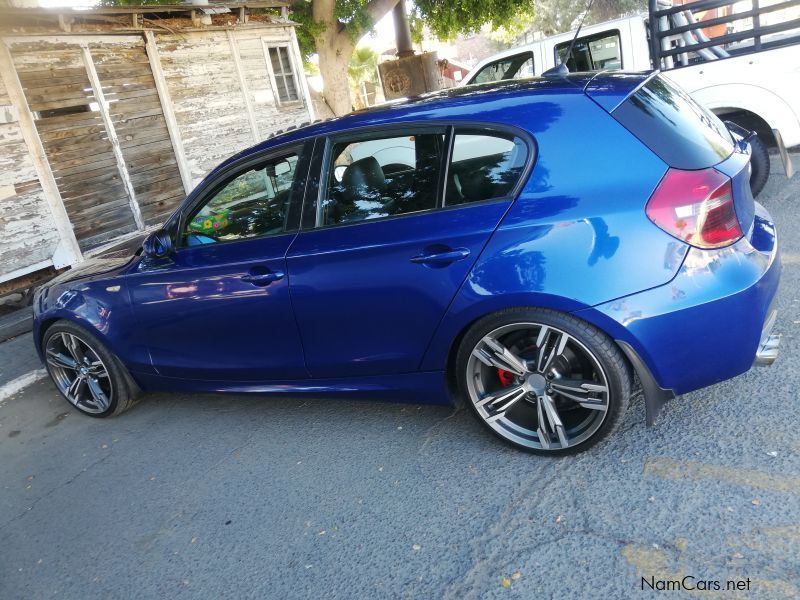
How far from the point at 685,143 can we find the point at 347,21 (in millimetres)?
13734

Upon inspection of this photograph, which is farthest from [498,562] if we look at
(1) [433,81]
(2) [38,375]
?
(1) [433,81]

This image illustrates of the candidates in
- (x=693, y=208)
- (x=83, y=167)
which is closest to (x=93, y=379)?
(x=693, y=208)

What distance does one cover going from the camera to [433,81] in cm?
1616

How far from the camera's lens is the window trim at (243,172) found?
11.4 feet

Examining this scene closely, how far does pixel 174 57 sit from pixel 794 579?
36.2ft

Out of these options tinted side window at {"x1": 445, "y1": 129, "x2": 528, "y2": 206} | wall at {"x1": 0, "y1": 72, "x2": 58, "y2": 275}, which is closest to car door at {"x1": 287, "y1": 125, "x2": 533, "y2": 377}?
tinted side window at {"x1": 445, "y1": 129, "x2": 528, "y2": 206}

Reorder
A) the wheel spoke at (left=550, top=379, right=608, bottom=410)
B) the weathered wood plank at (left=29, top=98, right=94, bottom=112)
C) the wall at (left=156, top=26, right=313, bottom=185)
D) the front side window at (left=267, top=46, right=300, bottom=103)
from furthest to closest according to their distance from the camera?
the front side window at (left=267, top=46, right=300, bottom=103) < the wall at (left=156, top=26, right=313, bottom=185) < the weathered wood plank at (left=29, top=98, right=94, bottom=112) < the wheel spoke at (left=550, top=379, right=608, bottom=410)

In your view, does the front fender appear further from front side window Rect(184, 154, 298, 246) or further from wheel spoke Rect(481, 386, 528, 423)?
wheel spoke Rect(481, 386, 528, 423)

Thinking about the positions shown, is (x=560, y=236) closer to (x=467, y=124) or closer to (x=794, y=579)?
(x=467, y=124)

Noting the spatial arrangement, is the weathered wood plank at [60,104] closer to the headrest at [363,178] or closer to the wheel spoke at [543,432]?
the headrest at [363,178]

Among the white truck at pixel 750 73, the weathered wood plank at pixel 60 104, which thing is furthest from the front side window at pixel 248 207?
the weathered wood plank at pixel 60 104

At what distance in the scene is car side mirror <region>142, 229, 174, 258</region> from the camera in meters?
3.91

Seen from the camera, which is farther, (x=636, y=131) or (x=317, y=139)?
(x=317, y=139)

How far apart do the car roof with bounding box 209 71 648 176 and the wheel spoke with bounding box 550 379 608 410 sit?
1.27 metres
